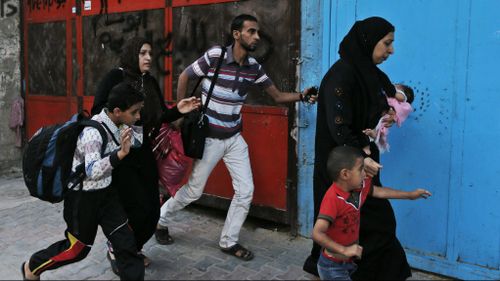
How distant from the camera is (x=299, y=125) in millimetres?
4398

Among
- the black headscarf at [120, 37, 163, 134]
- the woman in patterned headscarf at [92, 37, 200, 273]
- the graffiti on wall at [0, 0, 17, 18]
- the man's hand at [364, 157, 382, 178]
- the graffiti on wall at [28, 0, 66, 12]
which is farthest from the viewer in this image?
the graffiti on wall at [0, 0, 17, 18]

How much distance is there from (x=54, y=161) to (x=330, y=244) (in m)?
1.69

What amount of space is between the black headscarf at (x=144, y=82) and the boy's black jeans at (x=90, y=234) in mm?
672

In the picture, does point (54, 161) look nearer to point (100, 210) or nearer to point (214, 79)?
point (100, 210)

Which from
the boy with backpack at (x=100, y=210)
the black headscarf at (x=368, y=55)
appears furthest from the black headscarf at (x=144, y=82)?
the black headscarf at (x=368, y=55)

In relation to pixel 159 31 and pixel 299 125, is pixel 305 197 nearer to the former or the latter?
pixel 299 125

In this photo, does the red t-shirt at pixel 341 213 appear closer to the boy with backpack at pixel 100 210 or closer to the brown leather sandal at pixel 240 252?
the boy with backpack at pixel 100 210

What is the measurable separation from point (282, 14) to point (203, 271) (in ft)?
7.28

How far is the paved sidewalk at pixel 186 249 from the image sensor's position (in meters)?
3.84

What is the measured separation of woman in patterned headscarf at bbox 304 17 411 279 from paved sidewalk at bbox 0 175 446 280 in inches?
27.3

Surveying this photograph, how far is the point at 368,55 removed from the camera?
122 inches

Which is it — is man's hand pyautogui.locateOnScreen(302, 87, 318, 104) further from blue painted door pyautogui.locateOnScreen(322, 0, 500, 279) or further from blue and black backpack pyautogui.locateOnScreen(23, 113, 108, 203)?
blue and black backpack pyautogui.locateOnScreen(23, 113, 108, 203)

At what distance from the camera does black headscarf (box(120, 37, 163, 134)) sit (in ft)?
12.1

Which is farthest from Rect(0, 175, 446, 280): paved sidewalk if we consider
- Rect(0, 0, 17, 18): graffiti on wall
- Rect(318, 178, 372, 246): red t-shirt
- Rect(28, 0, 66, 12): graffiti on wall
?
Rect(0, 0, 17, 18): graffiti on wall
